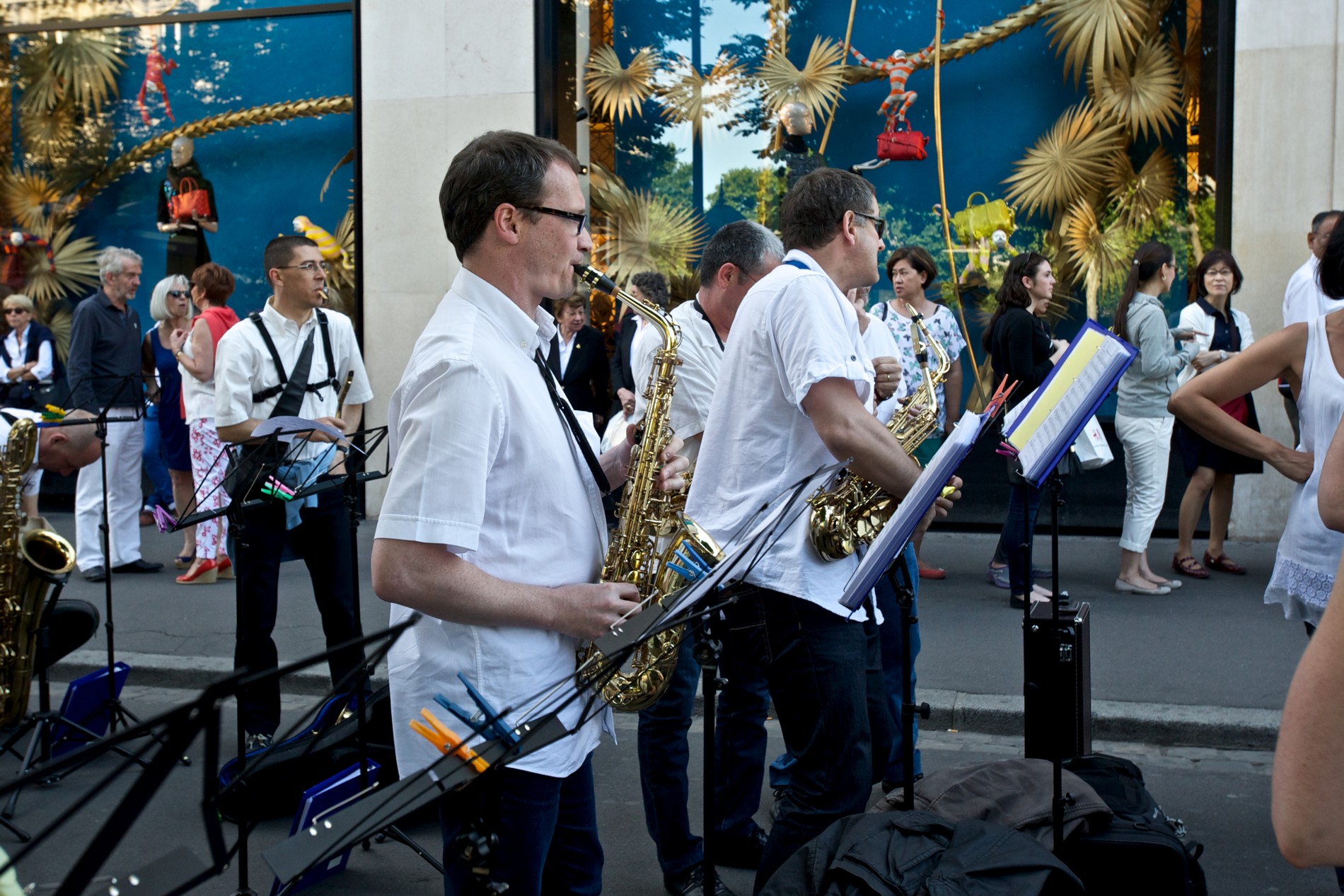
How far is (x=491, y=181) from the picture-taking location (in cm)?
229

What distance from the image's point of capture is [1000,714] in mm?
5215

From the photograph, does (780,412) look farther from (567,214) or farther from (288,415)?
(288,415)

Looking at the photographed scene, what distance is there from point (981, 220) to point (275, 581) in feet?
20.0

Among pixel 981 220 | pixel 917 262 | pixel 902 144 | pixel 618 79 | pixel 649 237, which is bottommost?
pixel 917 262

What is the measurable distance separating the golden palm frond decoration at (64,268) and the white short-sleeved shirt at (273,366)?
6.50 metres

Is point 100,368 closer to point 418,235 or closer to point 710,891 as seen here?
point 418,235

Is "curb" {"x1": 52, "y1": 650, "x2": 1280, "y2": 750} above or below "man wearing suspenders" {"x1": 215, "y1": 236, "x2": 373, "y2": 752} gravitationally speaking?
below

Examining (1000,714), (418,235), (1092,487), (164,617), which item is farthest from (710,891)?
(418,235)

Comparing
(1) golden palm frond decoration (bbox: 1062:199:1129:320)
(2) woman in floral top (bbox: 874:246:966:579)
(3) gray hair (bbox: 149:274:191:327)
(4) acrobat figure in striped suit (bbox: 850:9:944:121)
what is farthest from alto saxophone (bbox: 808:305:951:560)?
(3) gray hair (bbox: 149:274:191:327)

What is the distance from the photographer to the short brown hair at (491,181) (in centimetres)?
228

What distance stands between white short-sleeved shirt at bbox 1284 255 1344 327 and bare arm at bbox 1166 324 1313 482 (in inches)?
65.3

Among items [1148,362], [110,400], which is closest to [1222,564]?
[1148,362]

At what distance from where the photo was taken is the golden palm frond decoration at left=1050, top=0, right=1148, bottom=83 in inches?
340

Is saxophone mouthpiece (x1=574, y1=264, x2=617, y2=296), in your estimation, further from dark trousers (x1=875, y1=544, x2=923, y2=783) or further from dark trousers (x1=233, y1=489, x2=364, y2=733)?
dark trousers (x1=233, y1=489, x2=364, y2=733)
